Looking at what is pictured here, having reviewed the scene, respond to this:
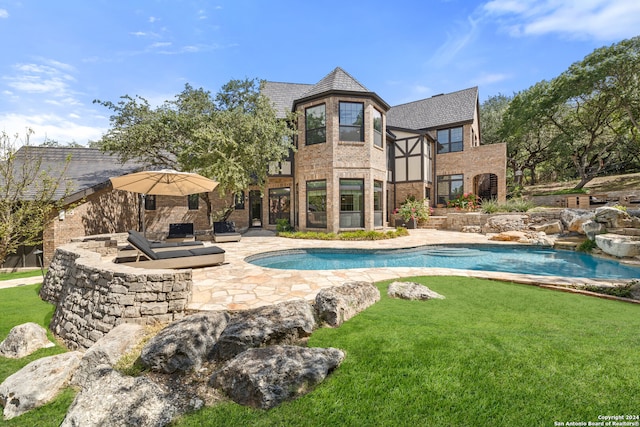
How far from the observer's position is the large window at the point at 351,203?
574 inches

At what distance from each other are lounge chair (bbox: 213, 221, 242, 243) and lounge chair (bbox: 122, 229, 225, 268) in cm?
543

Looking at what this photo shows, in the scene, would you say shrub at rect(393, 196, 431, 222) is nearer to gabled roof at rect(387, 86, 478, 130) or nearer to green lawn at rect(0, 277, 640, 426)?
gabled roof at rect(387, 86, 478, 130)

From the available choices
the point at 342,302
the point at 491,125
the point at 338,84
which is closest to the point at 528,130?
the point at 491,125

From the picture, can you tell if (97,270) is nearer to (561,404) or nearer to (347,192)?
(561,404)

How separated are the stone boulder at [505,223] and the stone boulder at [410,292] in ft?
43.0

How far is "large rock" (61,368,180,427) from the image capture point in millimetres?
2418

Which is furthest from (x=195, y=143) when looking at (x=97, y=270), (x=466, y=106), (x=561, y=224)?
(x=466, y=106)

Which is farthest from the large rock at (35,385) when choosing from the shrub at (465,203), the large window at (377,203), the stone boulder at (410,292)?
A: the shrub at (465,203)

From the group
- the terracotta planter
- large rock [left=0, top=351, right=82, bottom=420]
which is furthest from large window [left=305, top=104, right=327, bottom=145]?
large rock [left=0, top=351, right=82, bottom=420]

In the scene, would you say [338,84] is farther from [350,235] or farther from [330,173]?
[350,235]

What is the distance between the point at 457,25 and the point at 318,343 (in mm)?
10050

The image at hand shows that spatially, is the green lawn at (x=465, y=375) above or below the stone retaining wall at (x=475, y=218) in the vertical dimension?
below

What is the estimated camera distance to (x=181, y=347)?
3336 mm

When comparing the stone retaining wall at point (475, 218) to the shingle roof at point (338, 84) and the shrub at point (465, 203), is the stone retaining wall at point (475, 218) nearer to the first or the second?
the shrub at point (465, 203)
